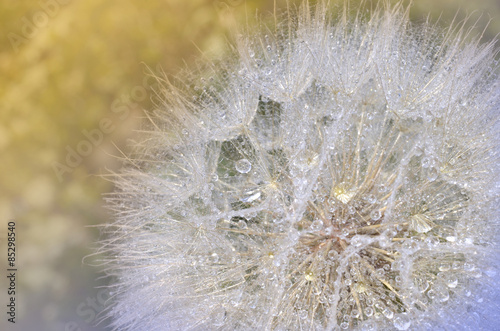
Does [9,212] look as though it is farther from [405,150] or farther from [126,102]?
[405,150]

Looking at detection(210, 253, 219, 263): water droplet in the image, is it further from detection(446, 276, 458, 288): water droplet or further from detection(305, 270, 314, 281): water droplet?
detection(446, 276, 458, 288): water droplet

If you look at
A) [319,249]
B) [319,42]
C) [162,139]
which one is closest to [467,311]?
[319,249]

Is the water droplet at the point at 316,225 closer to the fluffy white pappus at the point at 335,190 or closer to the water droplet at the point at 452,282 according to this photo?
the fluffy white pappus at the point at 335,190

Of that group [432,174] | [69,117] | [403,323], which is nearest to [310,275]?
[403,323]

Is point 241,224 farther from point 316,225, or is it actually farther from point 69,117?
point 69,117

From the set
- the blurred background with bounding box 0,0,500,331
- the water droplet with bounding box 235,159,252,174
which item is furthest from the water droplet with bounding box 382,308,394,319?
the blurred background with bounding box 0,0,500,331

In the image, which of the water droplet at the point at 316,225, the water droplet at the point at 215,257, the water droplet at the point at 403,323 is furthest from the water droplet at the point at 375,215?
→ the water droplet at the point at 215,257
